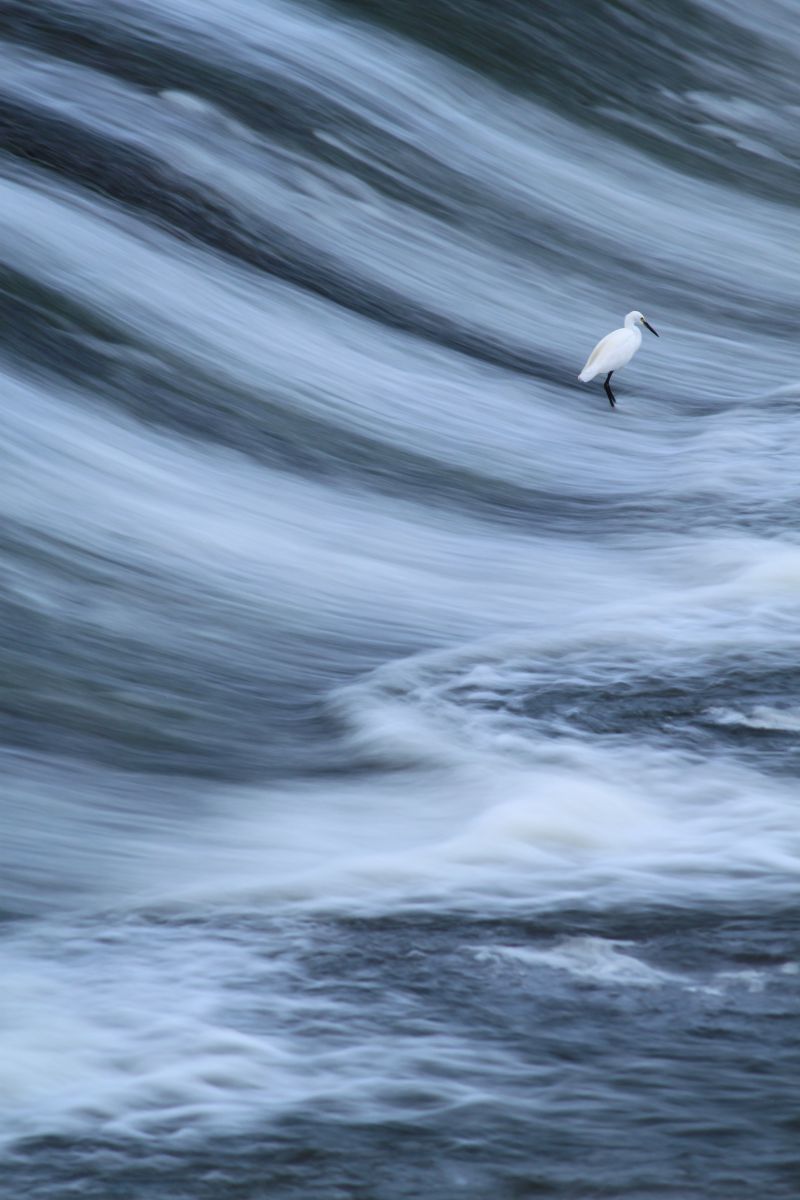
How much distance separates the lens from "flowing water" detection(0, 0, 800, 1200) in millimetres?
2750

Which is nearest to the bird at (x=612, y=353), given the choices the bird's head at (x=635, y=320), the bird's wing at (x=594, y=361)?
the bird's wing at (x=594, y=361)

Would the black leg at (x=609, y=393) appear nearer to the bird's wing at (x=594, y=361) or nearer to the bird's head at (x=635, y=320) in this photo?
the bird's wing at (x=594, y=361)

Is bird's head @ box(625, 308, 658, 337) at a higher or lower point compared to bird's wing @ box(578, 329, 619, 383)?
higher

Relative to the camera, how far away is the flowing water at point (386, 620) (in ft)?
9.02

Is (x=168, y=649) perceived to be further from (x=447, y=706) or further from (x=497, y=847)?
(x=497, y=847)

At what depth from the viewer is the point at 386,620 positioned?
5078 millimetres

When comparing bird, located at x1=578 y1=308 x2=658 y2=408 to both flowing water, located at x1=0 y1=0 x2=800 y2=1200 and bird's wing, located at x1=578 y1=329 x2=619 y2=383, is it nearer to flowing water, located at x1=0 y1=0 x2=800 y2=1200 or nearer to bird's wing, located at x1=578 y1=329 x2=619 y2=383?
bird's wing, located at x1=578 y1=329 x2=619 y2=383

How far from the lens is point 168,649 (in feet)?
15.3

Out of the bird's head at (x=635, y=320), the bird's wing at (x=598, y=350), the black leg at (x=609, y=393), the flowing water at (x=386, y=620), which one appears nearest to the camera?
the flowing water at (x=386, y=620)

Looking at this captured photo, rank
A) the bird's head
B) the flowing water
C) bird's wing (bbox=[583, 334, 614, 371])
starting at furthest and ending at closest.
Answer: the bird's head < bird's wing (bbox=[583, 334, 614, 371]) < the flowing water

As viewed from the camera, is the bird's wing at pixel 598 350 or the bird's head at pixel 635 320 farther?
the bird's head at pixel 635 320

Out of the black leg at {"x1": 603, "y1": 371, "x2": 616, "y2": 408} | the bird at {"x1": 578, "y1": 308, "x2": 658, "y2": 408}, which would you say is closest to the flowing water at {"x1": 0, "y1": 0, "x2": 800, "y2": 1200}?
the black leg at {"x1": 603, "y1": 371, "x2": 616, "y2": 408}

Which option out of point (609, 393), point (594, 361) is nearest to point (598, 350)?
point (594, 361)

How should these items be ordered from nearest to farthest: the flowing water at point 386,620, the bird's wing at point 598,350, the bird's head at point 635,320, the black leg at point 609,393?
the flowing water at point 386,620
the bird's wing at point 598,350
the black leg at point 609,393
the bird's head at point 635,320
